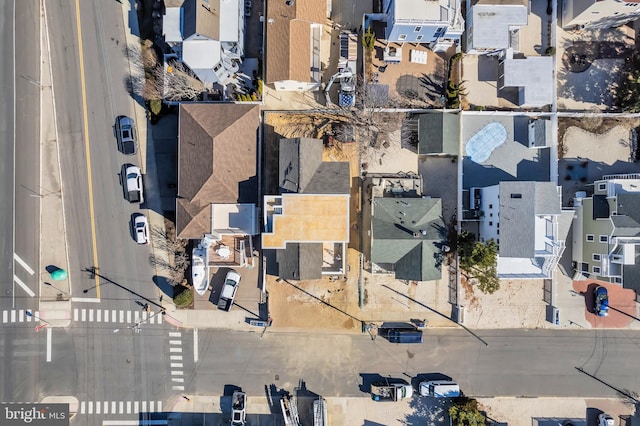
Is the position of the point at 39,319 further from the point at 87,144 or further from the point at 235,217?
the point at 235,217

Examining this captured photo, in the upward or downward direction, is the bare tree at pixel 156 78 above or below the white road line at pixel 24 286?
above

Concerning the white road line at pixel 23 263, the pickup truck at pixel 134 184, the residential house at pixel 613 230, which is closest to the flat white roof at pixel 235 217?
the pickup truck at pixel 134 184

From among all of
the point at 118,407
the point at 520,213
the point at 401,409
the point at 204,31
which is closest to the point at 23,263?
the point at 118,407

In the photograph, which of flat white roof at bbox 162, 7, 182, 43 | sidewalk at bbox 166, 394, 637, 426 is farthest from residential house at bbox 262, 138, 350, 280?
sidewalk at bbox 166, 394, 637, 426

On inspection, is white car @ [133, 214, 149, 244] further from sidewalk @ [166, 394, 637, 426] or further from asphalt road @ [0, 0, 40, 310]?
sidewalk @ [166, 394, 637, 426]

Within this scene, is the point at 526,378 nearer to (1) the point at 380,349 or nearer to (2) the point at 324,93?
(1) the point at 380,349

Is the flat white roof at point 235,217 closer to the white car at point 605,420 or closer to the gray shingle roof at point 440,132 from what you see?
the gray shingle roof at point 440,132

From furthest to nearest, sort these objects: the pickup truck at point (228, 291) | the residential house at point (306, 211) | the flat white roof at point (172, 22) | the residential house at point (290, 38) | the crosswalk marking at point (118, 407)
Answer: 1. the crosswalk marking at point (118, 407)
2. the pickup truck at point (228, 291)
3. the residential house at point (290, 38)
4. the flat white roof at point (172, 22)
5. the residential house at point (306, 211)
